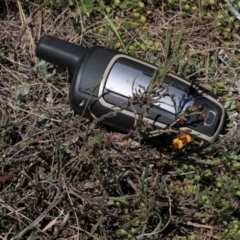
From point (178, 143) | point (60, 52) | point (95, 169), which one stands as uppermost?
point (60, 52)

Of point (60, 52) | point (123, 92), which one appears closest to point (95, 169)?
point (123, 92)

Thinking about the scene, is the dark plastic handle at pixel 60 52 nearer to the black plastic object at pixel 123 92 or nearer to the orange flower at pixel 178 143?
the black plastic object at pixel 123 92

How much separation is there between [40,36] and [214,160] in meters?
0.83

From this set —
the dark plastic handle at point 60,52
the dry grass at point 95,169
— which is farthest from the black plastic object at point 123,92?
the dry grass at point 95,169

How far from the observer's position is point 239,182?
2.41 meters

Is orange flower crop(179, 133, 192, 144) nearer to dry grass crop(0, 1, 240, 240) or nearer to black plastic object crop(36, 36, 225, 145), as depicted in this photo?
black plastic object crop(36, 36, 225, 145)

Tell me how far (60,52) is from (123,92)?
28cm

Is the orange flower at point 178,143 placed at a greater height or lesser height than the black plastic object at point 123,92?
lesser

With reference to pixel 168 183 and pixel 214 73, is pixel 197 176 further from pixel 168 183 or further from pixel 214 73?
pixel 214 73

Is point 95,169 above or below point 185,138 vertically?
below

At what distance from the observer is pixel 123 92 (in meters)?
2.26

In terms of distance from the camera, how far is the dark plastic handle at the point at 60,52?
2328 mm

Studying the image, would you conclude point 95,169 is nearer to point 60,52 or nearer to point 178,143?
point 178,143

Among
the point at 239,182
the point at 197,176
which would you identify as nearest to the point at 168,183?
the point at 197,176
